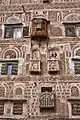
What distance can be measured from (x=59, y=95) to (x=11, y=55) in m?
2.32

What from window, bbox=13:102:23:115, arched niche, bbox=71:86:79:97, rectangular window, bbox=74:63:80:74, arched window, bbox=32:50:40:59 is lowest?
window, bbox=13:102:23:115

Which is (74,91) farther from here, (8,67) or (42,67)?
(8,67)

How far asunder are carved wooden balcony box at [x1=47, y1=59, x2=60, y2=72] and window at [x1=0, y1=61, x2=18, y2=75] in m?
1.13

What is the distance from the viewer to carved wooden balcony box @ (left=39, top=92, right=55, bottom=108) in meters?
7.99

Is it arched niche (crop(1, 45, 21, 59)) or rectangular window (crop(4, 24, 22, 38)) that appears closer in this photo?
arched niche (crop(1, 45, 21, 59))

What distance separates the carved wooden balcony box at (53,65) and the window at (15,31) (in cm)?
161

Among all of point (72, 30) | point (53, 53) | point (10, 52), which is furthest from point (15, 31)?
point (72, 30)

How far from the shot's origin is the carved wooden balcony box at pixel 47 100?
7.99m

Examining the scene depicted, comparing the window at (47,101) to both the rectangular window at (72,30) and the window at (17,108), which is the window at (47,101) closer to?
the window at (17,108)

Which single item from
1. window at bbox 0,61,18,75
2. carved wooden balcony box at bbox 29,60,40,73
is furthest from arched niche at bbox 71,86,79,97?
window at bbox 0,61,18,75

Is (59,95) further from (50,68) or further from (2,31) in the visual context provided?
(2,31)

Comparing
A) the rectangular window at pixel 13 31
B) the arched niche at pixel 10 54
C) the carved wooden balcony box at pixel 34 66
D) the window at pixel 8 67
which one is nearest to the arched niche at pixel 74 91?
the carved wooden balcony box at pixel 34 66

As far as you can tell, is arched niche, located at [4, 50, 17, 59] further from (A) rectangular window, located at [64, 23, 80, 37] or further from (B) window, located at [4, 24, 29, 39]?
(A) rectangular window, located at [64, 23, 80, 37]

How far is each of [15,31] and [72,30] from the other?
216cm
